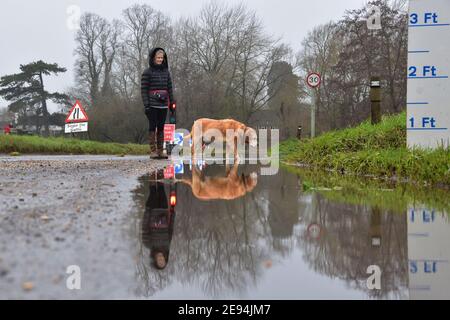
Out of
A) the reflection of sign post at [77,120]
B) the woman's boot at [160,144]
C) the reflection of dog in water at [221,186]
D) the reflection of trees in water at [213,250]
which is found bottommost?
the reflection of trees in water at [213,250]

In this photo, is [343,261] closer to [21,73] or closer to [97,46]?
[97,46]

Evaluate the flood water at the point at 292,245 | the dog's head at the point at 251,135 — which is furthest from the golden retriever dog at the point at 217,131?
the flood water at the point at 292,245

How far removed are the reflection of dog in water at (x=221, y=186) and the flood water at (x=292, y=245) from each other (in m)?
0.08

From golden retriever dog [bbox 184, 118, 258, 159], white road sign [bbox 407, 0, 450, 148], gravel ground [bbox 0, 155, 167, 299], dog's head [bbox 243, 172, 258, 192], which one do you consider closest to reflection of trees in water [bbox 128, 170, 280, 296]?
gravel ground [bbox 0, 155, 167, 299]

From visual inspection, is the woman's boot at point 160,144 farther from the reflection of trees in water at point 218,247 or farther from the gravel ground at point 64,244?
the reflection of trees in water at point 218,247

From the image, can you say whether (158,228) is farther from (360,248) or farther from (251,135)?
(251,135)

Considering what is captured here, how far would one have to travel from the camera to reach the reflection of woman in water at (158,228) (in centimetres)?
225

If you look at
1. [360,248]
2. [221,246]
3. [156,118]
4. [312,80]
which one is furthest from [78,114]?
[360,248]

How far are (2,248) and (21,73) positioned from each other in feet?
167

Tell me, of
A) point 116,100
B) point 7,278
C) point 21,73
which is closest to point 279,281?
point 7,278

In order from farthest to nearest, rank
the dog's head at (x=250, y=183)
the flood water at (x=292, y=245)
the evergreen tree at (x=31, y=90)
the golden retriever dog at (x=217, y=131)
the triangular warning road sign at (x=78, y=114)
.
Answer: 1. the evergreen tree at (x=31, y=90)
2. the triangular warning road sign at (x=78, y=114)
3. the golden retriever dog at (x=217, y=131)
4. the dog's head at (x=250, y=183)
5. the flood water at (x=292, y=245)

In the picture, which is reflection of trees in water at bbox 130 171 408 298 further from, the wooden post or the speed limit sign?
the speed limit sign

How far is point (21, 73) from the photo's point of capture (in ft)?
158

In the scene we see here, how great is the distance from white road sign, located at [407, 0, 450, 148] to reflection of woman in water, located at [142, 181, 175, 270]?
12.3ft
